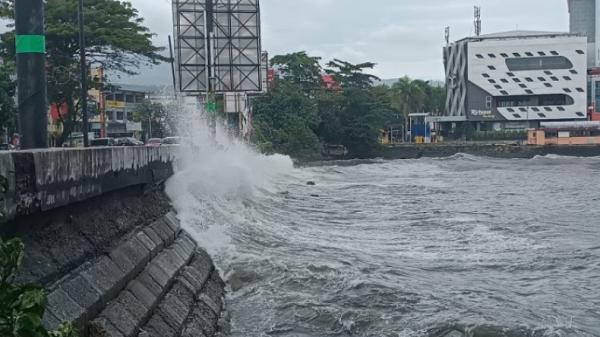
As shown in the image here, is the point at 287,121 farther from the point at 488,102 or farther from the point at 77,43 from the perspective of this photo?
the point at 77,43

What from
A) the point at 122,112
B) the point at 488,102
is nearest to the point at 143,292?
the point at 122,112

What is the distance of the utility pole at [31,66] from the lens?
8.48 metres

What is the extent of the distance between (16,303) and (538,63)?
85688 mm

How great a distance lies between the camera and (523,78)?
274ft

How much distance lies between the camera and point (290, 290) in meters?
9.65

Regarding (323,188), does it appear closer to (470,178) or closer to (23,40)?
(470,178)

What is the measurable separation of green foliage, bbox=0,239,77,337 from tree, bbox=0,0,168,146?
80.2 feet

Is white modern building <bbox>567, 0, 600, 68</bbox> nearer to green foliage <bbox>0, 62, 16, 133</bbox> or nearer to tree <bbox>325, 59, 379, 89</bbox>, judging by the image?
tree <bbox>325, 59, 379, 89</bbox>

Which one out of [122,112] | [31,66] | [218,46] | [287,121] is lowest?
[287,121]

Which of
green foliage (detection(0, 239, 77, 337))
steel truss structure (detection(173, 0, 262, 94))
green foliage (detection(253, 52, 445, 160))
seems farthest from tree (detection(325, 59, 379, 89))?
green foliage (detection(0, 239, 77, 337))

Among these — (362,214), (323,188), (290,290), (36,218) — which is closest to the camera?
(36,218)

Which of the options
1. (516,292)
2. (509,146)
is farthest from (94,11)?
(509,146)

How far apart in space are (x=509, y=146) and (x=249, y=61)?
170 ft

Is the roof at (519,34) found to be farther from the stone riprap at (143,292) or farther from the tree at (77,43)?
the stone riprap at (143,292)
